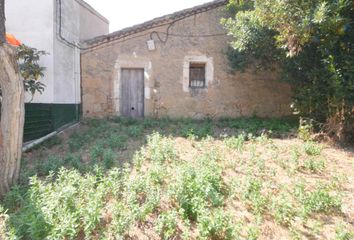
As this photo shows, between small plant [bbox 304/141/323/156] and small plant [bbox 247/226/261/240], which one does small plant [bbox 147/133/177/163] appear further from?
small plant [bbox 304/141/323/156]

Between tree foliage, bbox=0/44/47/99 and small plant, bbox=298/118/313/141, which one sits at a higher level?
tree foliage, bbox=0/44/47/99

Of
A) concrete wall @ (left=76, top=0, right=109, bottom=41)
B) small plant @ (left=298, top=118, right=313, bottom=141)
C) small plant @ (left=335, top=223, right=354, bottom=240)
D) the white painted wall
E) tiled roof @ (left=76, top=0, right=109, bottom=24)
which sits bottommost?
small plant @ (left=335, top=223, right=354, bottom=240)

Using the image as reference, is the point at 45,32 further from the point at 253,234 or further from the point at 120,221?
the point at 253,234

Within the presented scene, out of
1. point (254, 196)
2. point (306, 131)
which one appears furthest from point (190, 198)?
point (306, 131)

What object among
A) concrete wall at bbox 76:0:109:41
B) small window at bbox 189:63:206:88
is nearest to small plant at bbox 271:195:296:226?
small window at bbox 189:63:206:88

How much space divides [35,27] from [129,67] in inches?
118

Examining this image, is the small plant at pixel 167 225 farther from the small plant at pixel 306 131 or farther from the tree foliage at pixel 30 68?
the tree foliage at pixel 30 68

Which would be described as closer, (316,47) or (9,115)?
(9,115)

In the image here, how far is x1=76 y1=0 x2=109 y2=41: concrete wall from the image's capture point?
9188 millimetres

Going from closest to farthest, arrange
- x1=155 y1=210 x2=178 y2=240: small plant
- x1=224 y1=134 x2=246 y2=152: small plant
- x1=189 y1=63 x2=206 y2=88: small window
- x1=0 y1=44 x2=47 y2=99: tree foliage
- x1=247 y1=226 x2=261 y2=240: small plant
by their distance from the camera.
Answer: x1=247 y1=226 x2=261 y2=240: small plant, x1=155 y1=210 x2=178 y2=240: small plant, x1=224 y1=134 x2=246 y2=152: small plant, x1=0 y1=44 x2=47 y2=99: tree foliage, x1=189 y1=63 x2=206 y2=88: small window

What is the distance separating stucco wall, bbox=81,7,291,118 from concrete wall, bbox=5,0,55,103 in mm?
2124

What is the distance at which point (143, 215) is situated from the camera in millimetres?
3002

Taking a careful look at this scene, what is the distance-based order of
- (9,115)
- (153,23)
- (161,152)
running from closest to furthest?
(9,115)
(161,152)
(153,23)

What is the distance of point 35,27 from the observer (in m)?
6.86
